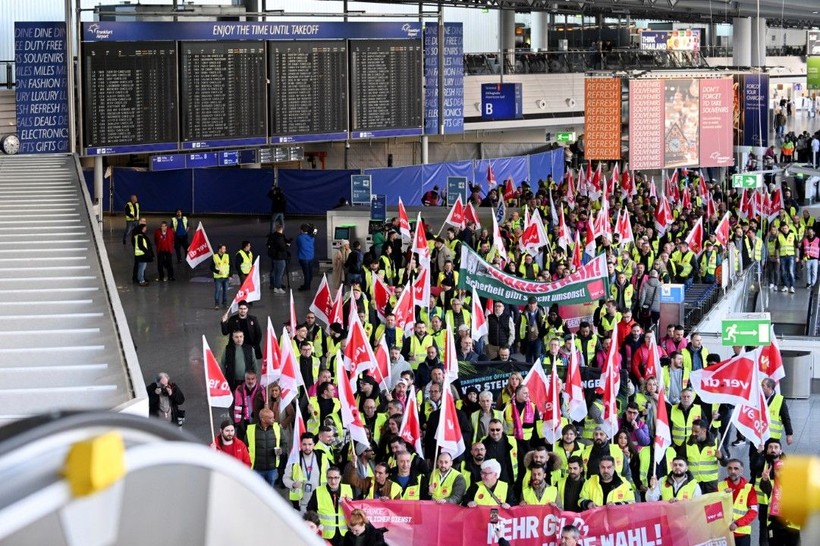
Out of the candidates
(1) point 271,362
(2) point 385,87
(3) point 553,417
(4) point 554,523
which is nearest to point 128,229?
(2) point 385,87

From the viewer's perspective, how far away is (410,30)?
3089 cm

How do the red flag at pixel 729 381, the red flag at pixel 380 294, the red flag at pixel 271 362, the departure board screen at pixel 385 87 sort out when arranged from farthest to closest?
the departure board screen at pixel 385 87, the red flag at pixel 380 294, the red flag at pixel 271 362, the red flag at pixel 729 381

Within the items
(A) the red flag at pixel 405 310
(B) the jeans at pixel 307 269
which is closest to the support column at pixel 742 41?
(B) the jeans at pixel 307 269

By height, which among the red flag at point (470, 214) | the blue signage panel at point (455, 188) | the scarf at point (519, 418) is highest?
the blue signage panel at point (455, 188)

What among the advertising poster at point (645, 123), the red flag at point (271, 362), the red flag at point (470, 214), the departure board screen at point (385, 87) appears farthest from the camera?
the advertising poster at point (645, 123)

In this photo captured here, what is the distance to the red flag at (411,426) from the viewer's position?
41.0 feet

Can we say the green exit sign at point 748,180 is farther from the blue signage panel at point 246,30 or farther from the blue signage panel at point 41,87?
the blue signage panel at point 41,87

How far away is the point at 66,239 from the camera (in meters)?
13.6

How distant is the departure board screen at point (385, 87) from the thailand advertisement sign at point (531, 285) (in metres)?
11.6

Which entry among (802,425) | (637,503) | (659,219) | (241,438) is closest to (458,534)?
(637,503)

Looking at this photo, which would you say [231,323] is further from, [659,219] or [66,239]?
[659,219]

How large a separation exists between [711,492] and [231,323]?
7.71 m

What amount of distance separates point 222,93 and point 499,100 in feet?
56.9

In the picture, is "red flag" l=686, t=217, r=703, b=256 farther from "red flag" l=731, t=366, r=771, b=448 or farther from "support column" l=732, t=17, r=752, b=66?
"support column" l=732, t=17, r=752, b=66
